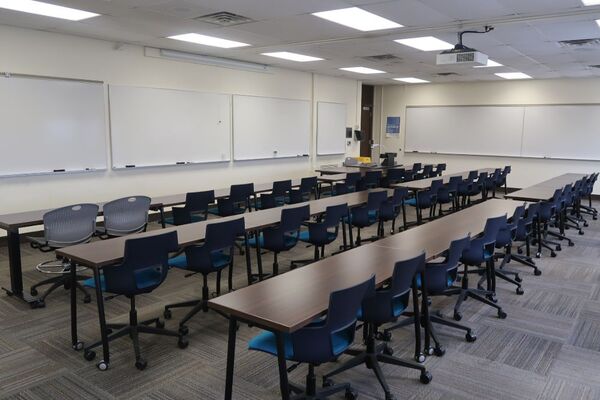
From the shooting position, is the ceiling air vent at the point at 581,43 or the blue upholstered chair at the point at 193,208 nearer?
the blue upholstered chair at the point at 193,208

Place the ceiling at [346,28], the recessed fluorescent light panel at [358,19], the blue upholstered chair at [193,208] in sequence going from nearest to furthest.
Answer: the ceiling at [346,28], the recessed fluorescent light panel at [358,19], the blue upholstered chair at [193,208]

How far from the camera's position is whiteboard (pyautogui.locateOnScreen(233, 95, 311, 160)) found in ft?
31.7

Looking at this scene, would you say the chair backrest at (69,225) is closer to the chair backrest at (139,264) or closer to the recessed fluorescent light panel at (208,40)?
the chair backrest at (139,264)

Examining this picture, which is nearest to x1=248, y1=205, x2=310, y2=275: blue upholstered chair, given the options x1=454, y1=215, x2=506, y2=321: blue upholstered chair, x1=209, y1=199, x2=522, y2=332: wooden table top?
x1=209, y1=199, x2=522, y2=332: wooden table top

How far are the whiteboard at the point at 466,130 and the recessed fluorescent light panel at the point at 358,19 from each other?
7.76 m

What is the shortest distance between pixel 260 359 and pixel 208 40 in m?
5.49

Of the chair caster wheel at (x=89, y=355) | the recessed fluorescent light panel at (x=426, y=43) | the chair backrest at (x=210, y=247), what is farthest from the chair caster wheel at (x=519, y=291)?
the chair caster wheel at (x=89, y=355)

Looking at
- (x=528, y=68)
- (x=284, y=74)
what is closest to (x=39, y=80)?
(x=284, y=74)

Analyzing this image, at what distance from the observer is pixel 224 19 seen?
5867 mm

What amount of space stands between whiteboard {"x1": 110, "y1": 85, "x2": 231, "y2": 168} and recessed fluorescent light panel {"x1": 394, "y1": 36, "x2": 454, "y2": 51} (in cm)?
372

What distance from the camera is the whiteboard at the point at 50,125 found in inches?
247

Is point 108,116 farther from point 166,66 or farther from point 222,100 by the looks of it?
point 222,100

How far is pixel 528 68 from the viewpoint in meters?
9.98

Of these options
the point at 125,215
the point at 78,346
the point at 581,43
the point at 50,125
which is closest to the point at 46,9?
the point at 50,125
